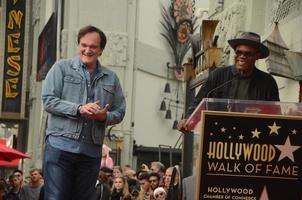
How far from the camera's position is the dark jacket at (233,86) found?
5672 mm

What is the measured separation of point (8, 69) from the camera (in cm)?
3638

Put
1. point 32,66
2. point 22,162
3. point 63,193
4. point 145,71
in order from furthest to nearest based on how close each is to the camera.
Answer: point 32,66, point 22,162, point 145,71, point 63,193

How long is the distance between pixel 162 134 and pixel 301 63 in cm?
1791

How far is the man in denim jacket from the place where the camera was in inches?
213

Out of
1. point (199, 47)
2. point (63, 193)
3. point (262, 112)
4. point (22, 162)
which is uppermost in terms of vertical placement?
point (199, 47)

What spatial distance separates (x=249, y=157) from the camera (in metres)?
4.82

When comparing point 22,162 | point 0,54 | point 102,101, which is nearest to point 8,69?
point 0,54

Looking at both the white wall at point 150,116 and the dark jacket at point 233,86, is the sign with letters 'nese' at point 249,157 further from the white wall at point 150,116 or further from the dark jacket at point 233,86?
the white wall at point 150,116

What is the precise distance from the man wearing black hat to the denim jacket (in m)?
0.67

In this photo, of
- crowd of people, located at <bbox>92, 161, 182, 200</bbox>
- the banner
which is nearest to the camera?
crowd of people, located at <bbox>92, 161, 182, 200</bbox>

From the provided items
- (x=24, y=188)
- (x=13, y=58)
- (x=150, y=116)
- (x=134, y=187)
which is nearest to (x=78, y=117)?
(x=134, y=187)

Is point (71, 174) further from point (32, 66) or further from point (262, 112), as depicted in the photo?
point (32, 66)

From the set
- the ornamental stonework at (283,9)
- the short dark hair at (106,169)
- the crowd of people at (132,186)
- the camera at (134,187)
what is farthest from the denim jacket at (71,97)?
the short dark hair at (106,169)

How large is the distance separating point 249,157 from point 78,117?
3.88ft
